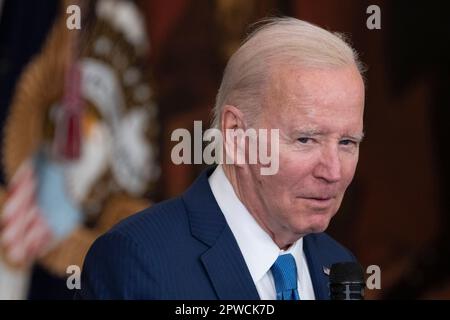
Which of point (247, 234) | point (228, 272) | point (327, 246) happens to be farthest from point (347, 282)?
point (327, 246)

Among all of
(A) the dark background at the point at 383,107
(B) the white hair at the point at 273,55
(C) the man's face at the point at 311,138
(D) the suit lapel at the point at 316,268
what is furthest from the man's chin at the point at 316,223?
(A) the dark background at the point at 383,107

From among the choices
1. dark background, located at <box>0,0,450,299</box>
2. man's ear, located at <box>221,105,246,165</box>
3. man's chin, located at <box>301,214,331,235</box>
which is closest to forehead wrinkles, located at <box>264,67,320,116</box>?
man's ear, located at <box>221,105,246,165</box>

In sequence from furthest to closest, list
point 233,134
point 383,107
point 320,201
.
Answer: point 383,107, point 233,134, point 320,201

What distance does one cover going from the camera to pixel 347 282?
1532 millimetres

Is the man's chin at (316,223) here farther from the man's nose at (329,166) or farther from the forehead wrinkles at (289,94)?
the forehead wrinkles at (289,94)

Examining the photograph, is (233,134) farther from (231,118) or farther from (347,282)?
(347,282)

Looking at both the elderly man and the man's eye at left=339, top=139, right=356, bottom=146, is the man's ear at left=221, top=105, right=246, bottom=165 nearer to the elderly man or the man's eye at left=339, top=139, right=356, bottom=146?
the elderly man

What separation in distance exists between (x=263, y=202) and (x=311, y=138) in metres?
0.20

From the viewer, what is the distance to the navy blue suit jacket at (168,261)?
171cm

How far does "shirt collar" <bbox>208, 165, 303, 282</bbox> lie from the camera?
186 cm

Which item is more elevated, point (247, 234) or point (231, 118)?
point (231, 118)

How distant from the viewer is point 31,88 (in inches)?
169

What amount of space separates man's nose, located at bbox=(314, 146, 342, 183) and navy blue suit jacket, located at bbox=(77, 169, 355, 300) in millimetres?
221

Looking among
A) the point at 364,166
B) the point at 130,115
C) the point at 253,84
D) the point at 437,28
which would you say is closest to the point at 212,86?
the point at 130,115
